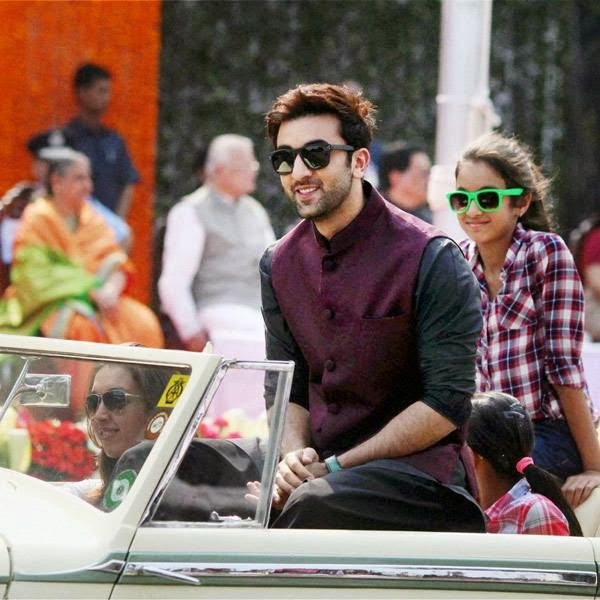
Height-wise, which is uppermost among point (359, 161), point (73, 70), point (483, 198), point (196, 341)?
point (73, 70)

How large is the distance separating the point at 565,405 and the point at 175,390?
61.6 inches

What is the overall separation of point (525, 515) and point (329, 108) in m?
1.14

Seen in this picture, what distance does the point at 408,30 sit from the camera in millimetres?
9891

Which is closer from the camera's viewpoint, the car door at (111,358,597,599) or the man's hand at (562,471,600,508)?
the car door at (111,358,597,599)

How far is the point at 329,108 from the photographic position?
3.62m

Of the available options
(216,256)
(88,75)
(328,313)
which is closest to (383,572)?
(328,313)

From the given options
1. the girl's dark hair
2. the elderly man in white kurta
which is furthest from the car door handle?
the elderly man in white kurta

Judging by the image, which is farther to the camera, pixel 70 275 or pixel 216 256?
pixel 216 256

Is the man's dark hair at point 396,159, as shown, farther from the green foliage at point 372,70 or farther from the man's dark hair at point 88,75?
the man's dark hair at point 88,75

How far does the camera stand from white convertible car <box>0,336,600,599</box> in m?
2.94

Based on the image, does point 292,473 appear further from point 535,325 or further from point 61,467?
point 535,325

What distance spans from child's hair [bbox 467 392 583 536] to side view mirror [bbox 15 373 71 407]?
1113 millimetres

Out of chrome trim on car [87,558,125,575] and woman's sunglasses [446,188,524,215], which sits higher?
woman's sunglasses [446,188,524,215]

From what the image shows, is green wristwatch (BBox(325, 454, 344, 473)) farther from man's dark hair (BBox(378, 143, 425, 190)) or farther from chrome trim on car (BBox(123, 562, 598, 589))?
man's dark hair (BBox(378, 143, 425, 190))
